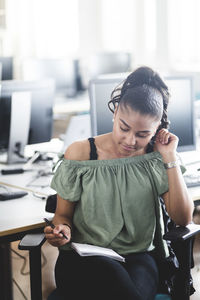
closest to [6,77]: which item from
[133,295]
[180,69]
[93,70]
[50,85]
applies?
[93,70]

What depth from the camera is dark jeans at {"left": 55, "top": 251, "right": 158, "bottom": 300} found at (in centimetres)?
135

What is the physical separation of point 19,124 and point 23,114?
59mm

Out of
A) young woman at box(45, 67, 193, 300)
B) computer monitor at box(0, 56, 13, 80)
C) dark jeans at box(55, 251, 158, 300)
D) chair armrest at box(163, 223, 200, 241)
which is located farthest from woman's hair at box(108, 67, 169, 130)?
computer monitor at box(0, 56, 13, 80)

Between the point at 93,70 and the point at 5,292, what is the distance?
367cm

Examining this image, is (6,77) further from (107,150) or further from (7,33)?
(107,150)

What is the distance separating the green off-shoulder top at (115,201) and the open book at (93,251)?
0.24 feet

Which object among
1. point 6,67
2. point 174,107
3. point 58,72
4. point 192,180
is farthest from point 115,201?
point 58,72

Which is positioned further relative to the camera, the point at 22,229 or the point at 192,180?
the point at 192,180

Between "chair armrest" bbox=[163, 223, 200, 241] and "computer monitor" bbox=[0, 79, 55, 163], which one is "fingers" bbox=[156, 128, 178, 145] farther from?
"computer monitor" bbox=[0, 79, 55, 163]

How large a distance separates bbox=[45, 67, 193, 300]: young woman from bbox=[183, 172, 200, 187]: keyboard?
39 cm

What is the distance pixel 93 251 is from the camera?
1461 mm

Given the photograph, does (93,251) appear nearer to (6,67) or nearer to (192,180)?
(192,180)

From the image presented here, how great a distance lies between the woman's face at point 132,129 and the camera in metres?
1.54

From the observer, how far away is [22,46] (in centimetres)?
691
